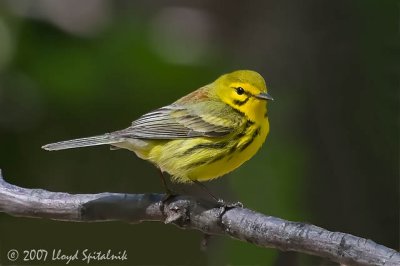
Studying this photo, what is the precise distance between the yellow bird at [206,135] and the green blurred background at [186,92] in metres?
0.59

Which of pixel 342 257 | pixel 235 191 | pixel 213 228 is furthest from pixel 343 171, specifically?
pixel 342 257

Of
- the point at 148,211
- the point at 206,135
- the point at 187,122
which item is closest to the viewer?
the point at 148,211

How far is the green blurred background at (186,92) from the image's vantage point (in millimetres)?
3922

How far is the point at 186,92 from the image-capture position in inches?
162

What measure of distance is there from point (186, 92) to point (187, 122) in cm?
89

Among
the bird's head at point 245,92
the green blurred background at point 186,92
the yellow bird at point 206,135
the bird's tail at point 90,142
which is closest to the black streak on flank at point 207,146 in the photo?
the yellow bird at point 206,135

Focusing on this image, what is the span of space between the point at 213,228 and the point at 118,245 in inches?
54.3

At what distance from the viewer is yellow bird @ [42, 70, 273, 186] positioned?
303cm

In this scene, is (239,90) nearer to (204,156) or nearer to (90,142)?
(204,156)

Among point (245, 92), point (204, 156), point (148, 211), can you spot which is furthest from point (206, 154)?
point (148, 211)

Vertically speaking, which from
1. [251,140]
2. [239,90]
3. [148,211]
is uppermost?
[239,90]

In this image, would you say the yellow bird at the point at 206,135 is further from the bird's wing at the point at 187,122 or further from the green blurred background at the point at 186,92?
the green blurred background at the point at 186,92

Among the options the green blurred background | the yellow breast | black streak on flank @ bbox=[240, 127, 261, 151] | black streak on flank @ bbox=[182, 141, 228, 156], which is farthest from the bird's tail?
the green blurred background

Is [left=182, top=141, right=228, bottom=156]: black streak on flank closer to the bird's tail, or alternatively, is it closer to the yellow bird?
the yellow bird
